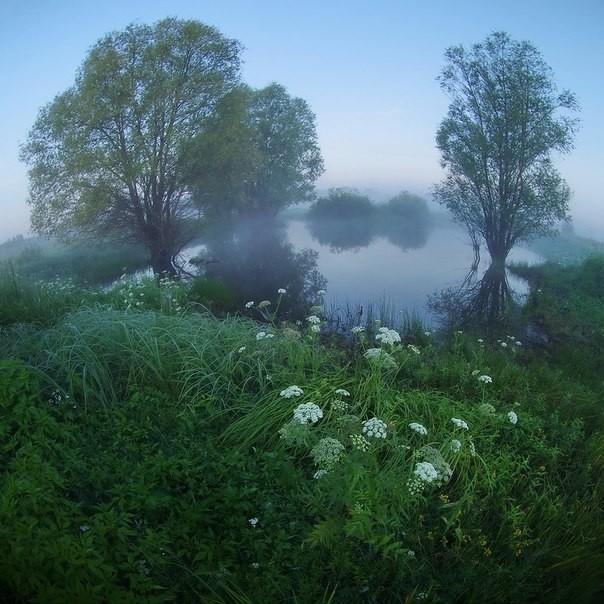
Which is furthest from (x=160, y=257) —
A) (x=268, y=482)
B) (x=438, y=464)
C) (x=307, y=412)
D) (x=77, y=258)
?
(x=438, y=464)

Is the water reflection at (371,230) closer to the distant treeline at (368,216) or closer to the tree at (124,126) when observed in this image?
the distant treeline at (368,216)

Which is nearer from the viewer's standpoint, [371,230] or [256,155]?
[256,155]

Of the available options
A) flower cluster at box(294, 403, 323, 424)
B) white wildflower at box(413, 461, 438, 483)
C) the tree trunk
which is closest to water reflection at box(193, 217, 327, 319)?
the tree trunk

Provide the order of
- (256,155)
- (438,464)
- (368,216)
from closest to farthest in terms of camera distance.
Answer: (438,464) < (256,155) < (368,216)

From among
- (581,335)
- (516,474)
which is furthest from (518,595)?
(581,335)

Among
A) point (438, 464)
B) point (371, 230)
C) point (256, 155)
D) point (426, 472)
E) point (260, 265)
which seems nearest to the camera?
point (426, 472)

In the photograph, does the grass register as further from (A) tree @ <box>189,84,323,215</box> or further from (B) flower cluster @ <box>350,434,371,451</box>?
(A) tree @ <box>189,84,323,215</box>

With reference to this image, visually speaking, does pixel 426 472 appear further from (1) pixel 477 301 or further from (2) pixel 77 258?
(2) pixel 77 258

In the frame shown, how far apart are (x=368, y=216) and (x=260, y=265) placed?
16.0 metres

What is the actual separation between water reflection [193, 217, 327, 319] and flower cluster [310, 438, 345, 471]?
698 centimetres

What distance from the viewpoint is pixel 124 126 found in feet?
40.4

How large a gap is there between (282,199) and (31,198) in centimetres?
1229

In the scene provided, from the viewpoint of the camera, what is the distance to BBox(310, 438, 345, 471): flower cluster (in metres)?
2.44

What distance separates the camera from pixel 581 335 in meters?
8.66
